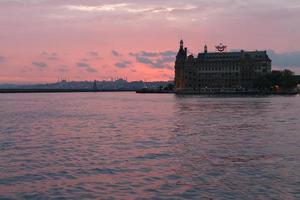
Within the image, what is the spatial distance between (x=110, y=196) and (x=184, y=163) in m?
6.94

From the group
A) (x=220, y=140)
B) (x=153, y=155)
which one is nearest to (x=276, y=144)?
(x=220, y=140)

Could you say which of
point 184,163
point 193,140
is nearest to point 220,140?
point 193,140

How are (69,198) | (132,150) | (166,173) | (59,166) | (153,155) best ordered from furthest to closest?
(132,150), (153,155), (59,166), (166,173), (69,198)

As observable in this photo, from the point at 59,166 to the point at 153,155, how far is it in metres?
5.57

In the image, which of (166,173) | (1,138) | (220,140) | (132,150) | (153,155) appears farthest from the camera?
(1,138)

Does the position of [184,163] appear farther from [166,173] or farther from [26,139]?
[26,139]

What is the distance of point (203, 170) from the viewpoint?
798 inches

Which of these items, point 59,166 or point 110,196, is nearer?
point 110,196

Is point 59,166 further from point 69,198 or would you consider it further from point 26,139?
point 26,139

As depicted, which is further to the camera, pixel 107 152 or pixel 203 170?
pixel 107 152

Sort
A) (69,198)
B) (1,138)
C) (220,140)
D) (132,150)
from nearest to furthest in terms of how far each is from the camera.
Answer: (69,198), (132,150), (220,140), (1,138)

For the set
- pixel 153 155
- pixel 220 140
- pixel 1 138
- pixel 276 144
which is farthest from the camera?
pixel 1 138

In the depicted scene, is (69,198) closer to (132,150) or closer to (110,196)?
(110,196)

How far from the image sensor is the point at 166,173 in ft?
65.4
